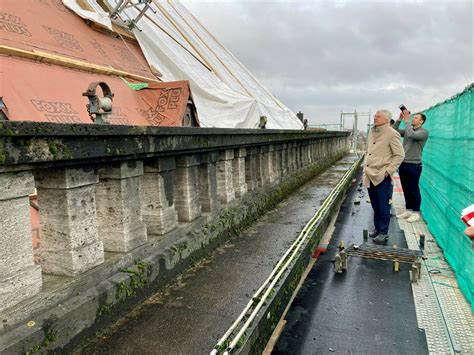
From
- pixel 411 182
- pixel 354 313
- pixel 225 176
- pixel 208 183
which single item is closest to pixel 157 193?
pixel 208 183

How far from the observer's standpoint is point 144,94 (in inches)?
385

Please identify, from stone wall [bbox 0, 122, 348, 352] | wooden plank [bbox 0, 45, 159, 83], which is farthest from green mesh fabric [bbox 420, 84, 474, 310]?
wooden plank [bbox 0, 45, 159, 83]

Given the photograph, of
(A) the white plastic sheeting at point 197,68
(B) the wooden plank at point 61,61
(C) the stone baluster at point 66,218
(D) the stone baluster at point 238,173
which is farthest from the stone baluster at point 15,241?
(A) the white plastic sheeting at point 197,68

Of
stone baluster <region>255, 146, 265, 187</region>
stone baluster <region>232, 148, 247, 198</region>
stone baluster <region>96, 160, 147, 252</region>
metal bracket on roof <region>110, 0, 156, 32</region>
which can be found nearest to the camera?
stone baluster <region>96, 160, 147, 252</region>

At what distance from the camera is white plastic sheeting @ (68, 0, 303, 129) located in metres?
12.5

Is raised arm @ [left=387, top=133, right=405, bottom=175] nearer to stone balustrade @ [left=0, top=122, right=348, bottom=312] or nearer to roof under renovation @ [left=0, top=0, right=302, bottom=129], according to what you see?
stone balustrade @ [left=0, top=122, right=348, bottom=312]

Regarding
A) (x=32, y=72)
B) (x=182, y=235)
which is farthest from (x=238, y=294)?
(x=32, y=72)

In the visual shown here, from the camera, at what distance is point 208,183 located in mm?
4023

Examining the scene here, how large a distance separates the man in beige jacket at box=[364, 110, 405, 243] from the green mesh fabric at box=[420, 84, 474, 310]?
765mm

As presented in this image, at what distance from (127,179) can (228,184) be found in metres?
1.96

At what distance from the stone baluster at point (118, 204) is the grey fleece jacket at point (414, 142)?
5.55 metres

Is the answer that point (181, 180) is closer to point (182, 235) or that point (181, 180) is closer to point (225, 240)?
point (182, 235)

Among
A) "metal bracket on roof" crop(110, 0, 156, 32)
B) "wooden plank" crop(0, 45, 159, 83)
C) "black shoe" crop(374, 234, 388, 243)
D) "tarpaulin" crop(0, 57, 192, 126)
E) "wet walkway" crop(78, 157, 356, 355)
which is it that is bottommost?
"black shoe" crop(374, 234, 388, 243)

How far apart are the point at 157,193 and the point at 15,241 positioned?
1313 mm
